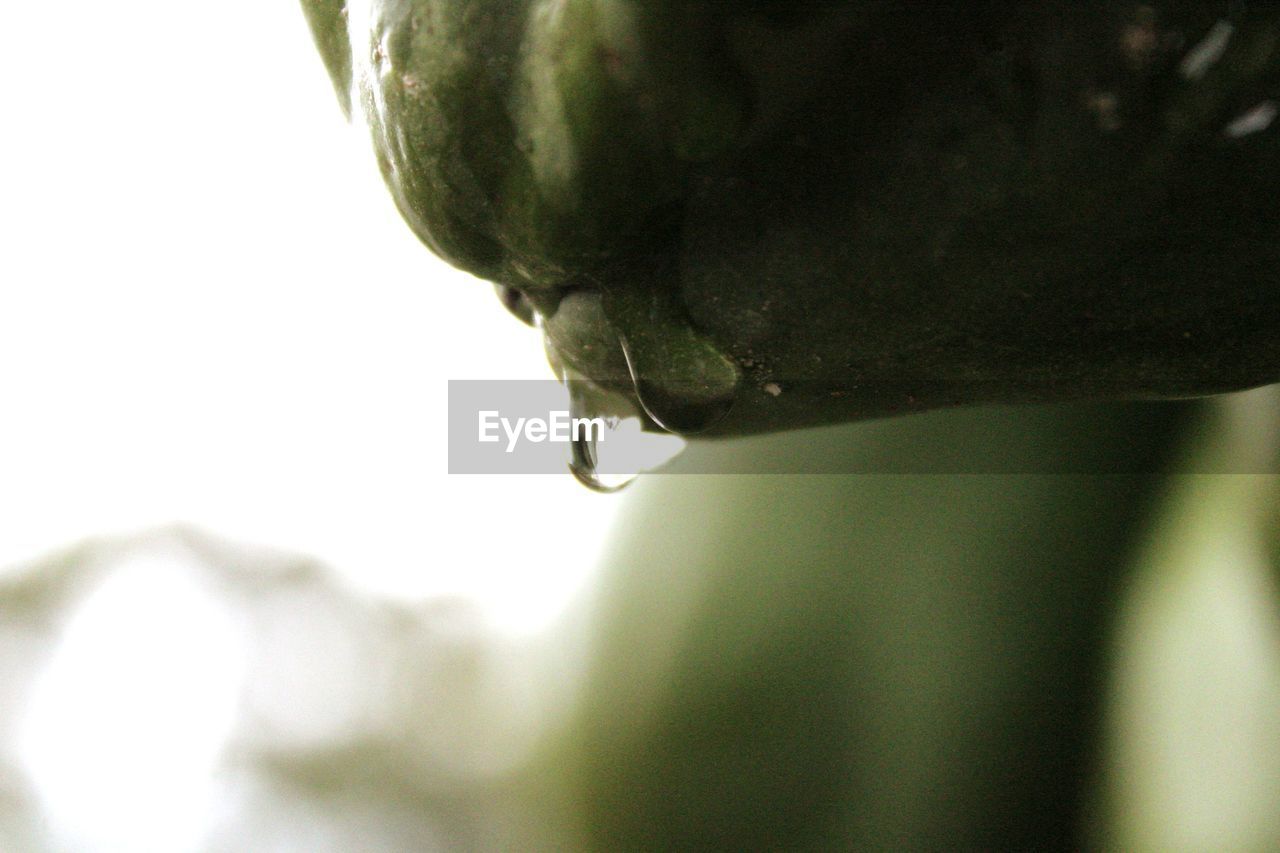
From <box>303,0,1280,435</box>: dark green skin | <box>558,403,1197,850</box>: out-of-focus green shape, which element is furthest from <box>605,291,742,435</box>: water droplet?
<box>558,403,1197,850</box>: out-of-focus green shape

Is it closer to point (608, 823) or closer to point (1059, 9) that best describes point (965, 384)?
point (1059, 9)

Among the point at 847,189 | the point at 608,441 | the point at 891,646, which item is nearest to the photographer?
the point at 847,189

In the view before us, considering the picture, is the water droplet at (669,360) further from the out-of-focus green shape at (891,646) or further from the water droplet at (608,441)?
the out-of-focus green shape at (891,646)

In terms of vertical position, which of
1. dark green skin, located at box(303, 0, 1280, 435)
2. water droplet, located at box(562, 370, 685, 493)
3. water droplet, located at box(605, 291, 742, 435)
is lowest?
water droplet, located at box(562, 370, 685, 493)

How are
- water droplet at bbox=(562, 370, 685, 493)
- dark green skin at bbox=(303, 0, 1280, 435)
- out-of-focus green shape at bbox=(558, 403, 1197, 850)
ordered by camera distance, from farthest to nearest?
out-of-focus green shape at bbox=(558, 403, 1197, 850)
water droplet at bbox=(562, 370, 685, 493)
dark green skin at bbox=(303, 0, 1280, 435)

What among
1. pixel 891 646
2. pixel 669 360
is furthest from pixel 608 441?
pixel 891 646

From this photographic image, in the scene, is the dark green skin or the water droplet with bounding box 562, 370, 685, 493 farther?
the water droplet with bounding box 562, 370, 685, 493

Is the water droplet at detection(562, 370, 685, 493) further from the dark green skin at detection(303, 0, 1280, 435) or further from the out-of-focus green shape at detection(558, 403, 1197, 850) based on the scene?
the out-of-focus green shape at detection(558, 403, 1197, 850)

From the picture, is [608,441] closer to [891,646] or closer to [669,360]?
[669,360]

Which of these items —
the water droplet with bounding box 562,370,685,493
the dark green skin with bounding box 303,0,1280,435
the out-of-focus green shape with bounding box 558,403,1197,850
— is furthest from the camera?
the out-of-focus green shape with bounding box 558,403,1197,850
